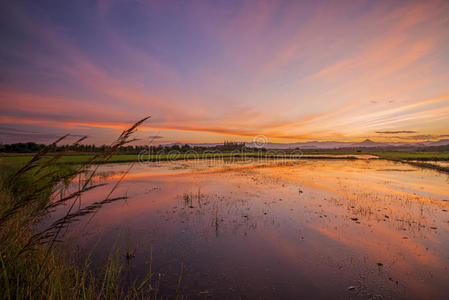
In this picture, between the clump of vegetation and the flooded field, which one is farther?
the flooded field

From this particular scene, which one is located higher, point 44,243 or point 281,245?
point 44,243

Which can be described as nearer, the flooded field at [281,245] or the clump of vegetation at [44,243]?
the clump of vegetation at [44,243]

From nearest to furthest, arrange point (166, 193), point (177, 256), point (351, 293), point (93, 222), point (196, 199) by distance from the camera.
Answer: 1. point (351, 293)
2. point (177, 256)
3. point (93, 222)
4. point (196, 199)
5. point (166, 193)

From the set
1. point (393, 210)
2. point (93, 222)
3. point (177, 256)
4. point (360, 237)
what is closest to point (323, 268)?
point (360, 237)

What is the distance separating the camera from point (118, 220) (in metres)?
11.6

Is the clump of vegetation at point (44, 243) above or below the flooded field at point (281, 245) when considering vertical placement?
above

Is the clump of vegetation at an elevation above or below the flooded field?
above

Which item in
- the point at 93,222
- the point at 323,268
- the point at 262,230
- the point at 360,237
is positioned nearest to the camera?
the point at 323,268

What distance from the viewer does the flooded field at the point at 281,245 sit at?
20.3ft

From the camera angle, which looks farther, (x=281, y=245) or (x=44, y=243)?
(x=281, y=245)

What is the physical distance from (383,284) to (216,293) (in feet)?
17.0

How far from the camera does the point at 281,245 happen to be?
28.5 ft

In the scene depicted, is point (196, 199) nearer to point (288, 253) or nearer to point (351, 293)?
point (288, 253)

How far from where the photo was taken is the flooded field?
244 inches
